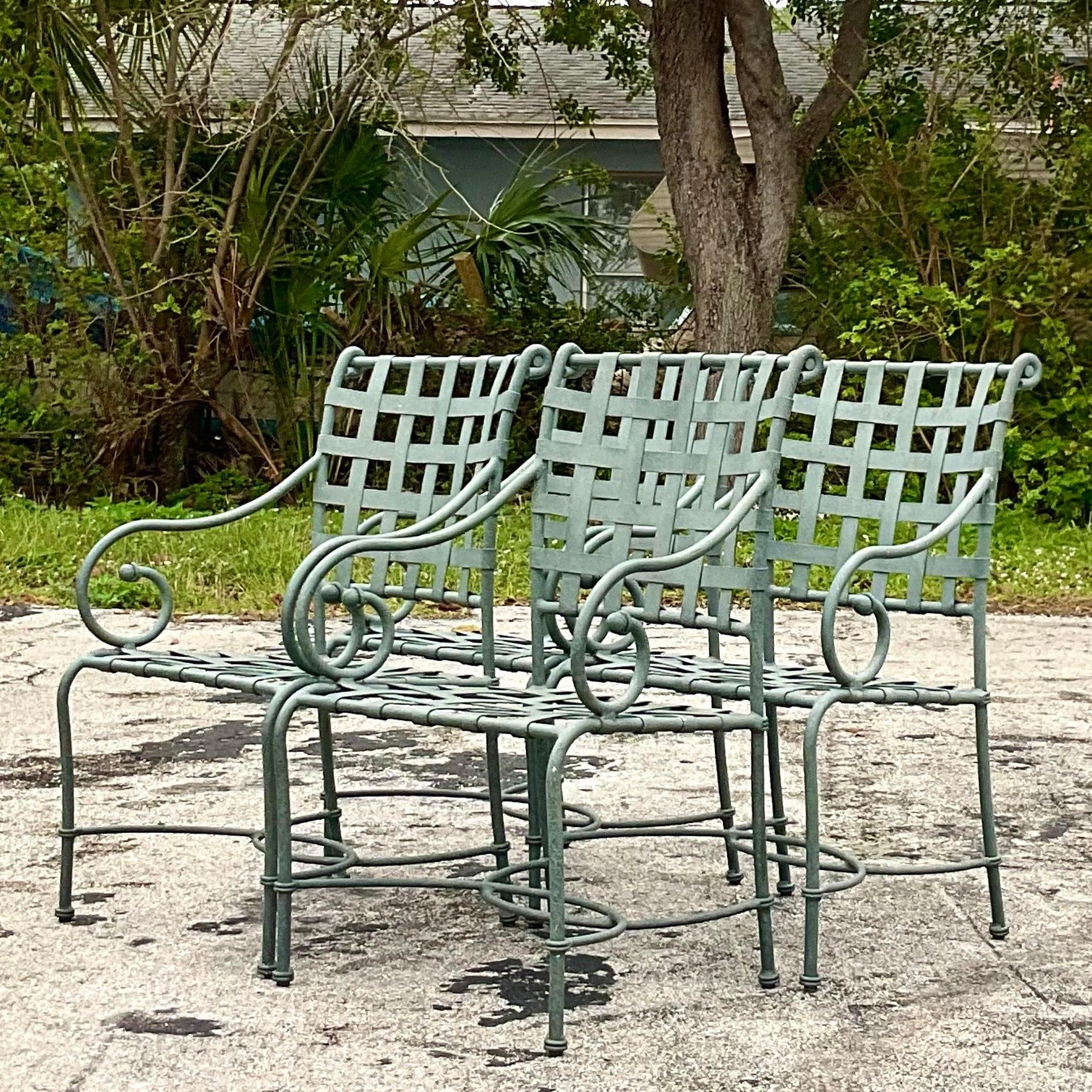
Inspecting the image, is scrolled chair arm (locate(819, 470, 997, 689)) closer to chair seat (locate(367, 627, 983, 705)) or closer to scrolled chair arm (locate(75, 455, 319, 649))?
chair seat (locate(367, 627, 983, 705))

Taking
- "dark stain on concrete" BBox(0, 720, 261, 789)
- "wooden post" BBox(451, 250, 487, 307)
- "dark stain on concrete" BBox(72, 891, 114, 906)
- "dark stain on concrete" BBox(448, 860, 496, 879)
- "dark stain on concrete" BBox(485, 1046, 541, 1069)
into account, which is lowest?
"dark stain on concrete" BBox(0, 720, 261, 789)

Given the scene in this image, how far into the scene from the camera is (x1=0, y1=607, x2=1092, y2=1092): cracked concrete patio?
9.57ft

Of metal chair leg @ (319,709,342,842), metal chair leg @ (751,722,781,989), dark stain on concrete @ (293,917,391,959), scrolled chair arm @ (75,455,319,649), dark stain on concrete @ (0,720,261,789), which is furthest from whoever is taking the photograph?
dark stain on concrete @ (0,720,261,789)

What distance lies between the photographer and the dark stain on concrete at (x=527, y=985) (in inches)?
125

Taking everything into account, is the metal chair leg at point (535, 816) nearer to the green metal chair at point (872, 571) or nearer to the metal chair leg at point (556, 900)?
the green metal chair at point (872, 571)

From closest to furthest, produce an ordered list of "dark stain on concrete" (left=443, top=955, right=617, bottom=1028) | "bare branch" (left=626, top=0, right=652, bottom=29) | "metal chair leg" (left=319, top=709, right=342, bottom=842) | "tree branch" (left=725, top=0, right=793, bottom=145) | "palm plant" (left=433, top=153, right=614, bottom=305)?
"dark stain on concrete" (left=443, top=955, right=617, bottom=1028) < "metal chair leg" (left=319, top=709, right=342, bottom=842) < "tree branch" (left=725, top=0, right=793, bottom=145) < "bare branch" (left=626, top=0, right=652, bottom=29) < "palm plant" (left=433, top=153, right=614, bottom=305)

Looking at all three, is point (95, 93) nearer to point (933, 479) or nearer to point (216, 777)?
point (216, 777)

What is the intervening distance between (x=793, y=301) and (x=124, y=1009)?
31.3 feet

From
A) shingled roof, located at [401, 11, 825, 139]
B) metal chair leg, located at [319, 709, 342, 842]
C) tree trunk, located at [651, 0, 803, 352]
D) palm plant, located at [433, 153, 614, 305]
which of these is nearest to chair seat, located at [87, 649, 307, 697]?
metal chair leg, located at [319, 709, 342, 842]

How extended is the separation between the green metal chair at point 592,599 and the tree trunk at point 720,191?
735cm

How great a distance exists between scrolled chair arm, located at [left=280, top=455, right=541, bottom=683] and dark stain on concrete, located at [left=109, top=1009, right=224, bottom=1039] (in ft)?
2.09

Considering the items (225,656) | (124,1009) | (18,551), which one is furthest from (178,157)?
(124,1009)

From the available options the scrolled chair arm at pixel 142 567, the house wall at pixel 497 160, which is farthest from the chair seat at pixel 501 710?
the house wall at pixel 497 160

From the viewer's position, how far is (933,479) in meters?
3.84
